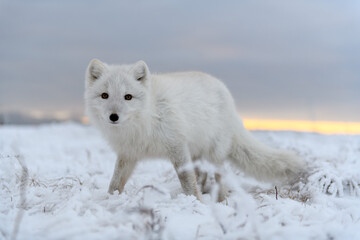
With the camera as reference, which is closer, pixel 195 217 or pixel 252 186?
pixel 195 217

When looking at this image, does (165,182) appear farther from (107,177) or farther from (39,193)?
(39,193)

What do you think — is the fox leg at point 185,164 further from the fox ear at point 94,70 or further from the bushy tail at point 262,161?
the fox ear at point 94,70

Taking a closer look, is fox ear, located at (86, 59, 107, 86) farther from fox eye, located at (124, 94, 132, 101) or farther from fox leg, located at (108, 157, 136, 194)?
fox leg, located at (108, 157, 136, 194)

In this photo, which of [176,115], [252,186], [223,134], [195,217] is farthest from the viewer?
[252,186]

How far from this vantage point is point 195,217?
3.03 metres

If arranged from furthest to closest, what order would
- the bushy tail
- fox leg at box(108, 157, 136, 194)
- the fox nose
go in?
1. the bushy tail
2. fox leg at box(108, 157, 136, 194)
3. the fox nose

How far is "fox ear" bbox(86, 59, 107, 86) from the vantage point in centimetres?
402

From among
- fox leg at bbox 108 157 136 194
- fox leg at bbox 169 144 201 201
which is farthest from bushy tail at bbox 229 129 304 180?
fox leg at bbox 108 157 136 194

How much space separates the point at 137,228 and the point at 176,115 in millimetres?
1848

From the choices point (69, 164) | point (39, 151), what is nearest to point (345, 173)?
point (69, 164)

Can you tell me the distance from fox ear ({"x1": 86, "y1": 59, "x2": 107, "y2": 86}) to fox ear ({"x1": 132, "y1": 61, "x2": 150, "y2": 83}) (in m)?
0.36

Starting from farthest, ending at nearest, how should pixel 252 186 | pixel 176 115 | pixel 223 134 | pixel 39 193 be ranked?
pixel 252 186, pixel 223 134, pixel 176 115, pixel 39 193

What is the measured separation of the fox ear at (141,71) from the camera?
401 centimetres

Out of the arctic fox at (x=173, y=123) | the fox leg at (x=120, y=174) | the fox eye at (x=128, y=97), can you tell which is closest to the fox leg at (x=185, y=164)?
the arctic fox at (x=173, y=123)
